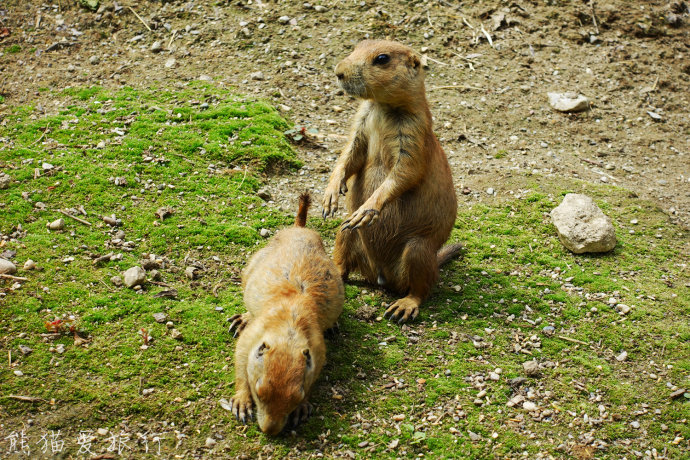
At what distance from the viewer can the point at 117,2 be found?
8.22 meters

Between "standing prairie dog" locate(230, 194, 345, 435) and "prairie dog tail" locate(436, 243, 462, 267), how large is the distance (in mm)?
1138

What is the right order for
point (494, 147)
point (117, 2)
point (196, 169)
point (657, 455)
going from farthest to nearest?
point (117, 2), point (494, 147), point (196, 169), point (657, 455)

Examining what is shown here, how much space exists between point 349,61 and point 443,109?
315cm

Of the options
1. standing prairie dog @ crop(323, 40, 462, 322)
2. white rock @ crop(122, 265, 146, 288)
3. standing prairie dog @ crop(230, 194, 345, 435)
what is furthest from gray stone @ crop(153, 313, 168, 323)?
standing prairie dog @ crop(323, 40, 462, 322)

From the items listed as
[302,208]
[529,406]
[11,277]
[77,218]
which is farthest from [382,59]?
[11,277]

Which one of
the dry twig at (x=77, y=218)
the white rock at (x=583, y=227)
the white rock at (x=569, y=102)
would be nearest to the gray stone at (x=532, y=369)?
the white rock at (x=583, y=227)

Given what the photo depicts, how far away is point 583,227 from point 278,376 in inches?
130

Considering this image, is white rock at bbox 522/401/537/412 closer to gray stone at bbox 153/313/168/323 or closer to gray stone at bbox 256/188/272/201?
gray stone at bbox 153/313/168/323

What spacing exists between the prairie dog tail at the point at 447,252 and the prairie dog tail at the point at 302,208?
3.84 ft

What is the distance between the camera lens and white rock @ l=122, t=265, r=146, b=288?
14.9ft

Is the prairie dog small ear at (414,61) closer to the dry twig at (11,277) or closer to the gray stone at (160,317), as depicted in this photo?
the gray stone at (160,317)

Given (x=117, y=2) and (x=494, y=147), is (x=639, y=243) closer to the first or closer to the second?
(x=494, y=147)

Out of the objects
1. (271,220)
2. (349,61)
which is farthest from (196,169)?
(349,61)

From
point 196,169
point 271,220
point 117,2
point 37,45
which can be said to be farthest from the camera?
point 117,2
